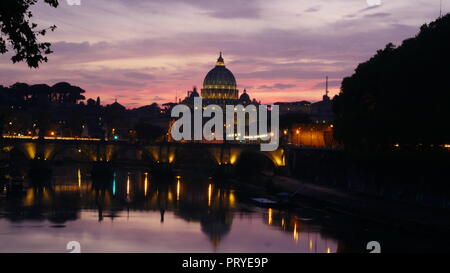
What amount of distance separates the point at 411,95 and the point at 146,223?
2042 centimetres

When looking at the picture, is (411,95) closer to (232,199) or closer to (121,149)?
(232,199)

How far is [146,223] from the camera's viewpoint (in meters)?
57.6

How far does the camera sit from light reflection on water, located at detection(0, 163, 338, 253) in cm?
4753

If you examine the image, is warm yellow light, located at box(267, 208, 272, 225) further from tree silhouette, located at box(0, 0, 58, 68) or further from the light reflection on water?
tree silhouette, located at box(0, 0, 58, 68)

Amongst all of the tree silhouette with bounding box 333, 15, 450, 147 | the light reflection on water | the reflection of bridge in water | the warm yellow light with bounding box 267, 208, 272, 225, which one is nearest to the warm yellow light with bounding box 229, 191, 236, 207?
the light reflection on water

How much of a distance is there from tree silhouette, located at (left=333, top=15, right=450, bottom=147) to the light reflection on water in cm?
970

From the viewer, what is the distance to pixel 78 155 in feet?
477

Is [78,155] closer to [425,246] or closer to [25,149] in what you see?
[25,149]

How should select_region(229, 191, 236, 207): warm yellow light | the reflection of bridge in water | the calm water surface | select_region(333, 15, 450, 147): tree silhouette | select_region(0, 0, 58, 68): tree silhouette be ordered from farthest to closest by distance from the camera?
the reflection of bridge in water → select_region(229, 191, 236, 207): warm yellow light → select_region(333, 15, 450, 147): tree silhouette → the calm water surface → select_region(0, 0, 58, 68): tree silhouette

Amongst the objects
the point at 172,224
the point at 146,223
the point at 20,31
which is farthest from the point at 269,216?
the point at 20,31

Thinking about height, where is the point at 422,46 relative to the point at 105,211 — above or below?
above

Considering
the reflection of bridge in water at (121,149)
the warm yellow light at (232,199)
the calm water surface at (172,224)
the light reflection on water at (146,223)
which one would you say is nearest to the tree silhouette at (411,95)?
the calm water surface at (172,224)

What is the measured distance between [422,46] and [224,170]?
52069mm
